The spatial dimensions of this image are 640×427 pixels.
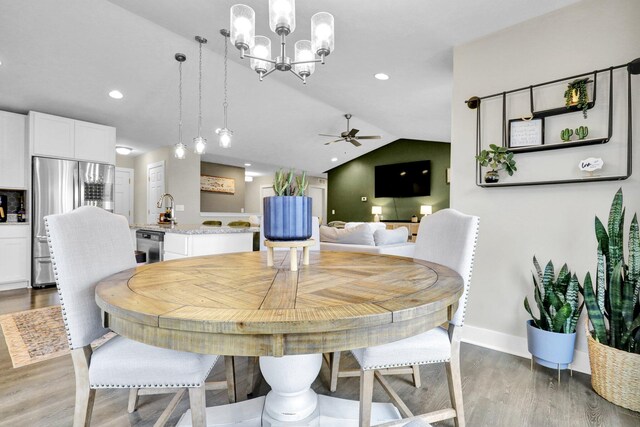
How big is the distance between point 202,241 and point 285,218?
78.4 inches

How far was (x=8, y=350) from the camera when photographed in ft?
7.62

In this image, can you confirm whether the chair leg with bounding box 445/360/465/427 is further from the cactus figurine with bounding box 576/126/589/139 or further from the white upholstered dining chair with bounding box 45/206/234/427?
the cactus figurine with bounding box 576/126/589/139

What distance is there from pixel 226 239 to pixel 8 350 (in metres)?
1.81

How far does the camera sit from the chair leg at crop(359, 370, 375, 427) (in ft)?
3.83

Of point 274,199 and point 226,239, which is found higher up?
point 274,199

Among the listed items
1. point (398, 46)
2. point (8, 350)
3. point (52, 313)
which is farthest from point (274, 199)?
point (52, 313)

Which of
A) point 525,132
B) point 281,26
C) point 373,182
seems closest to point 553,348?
point 525,132

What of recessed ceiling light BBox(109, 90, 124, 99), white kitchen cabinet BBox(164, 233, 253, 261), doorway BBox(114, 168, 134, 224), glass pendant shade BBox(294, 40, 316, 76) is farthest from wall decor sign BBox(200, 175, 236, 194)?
glass pendant shade BBox(294, 40, 316, 76)

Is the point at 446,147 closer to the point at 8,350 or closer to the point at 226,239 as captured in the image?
the point at 226,239

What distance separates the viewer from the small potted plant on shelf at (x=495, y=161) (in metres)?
2.33

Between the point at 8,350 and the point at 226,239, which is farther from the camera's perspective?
the point at 226,239

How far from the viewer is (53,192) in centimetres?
438

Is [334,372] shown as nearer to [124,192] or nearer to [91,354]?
[91,354]

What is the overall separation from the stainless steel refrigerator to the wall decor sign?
12.2 feet
